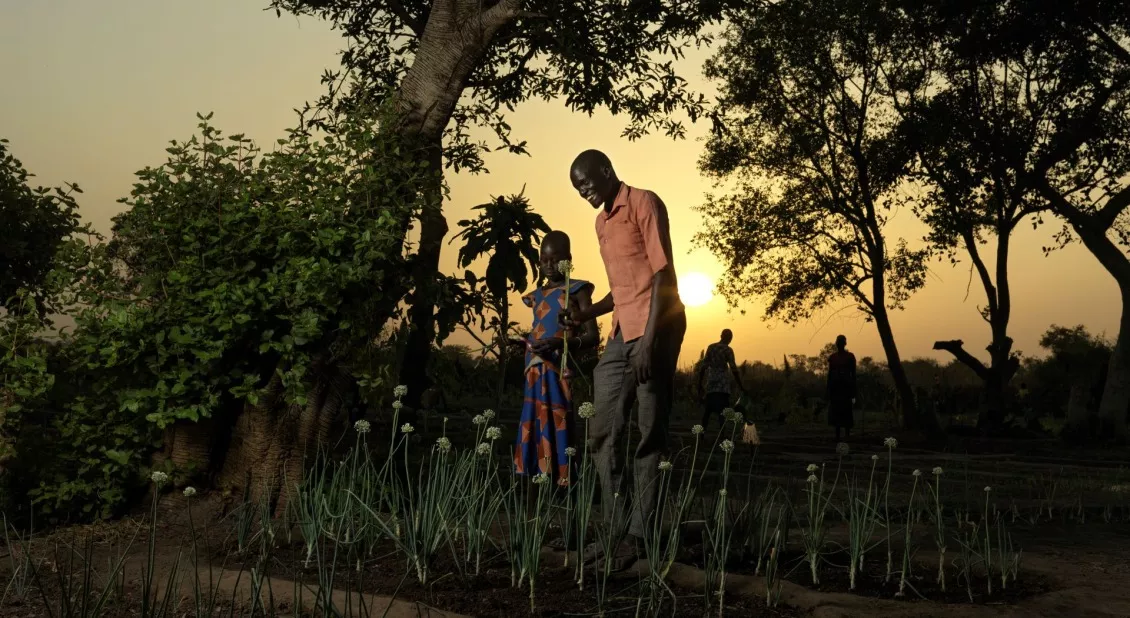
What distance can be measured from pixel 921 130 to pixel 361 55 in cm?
1306

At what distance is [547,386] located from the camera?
757 cm

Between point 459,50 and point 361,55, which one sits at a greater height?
point 361,55

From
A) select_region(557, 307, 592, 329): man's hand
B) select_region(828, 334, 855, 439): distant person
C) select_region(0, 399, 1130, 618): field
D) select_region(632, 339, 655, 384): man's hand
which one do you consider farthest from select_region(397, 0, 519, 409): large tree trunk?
select_region(828, 334, 855, 439): distant person

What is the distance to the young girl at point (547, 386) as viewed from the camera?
7348 mm

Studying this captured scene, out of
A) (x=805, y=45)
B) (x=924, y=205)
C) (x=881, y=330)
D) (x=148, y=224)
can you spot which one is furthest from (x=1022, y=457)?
(x=148, y=224)

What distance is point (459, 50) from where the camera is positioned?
361 inches

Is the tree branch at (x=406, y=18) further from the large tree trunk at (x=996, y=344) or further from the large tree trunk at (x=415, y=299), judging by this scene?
the large tree trunk at (x=996, y=344)

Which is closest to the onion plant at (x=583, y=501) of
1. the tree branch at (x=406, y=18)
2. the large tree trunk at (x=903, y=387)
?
the tree branch at (x=406, y=18)

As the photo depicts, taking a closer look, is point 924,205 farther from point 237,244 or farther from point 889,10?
point 237,244

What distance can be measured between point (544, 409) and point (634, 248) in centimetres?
234

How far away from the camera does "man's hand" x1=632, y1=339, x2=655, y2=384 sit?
522cm

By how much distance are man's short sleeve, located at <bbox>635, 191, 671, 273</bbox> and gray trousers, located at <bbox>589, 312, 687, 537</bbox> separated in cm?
30

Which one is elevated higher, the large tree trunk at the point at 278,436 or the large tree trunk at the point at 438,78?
the large tree trunk at the point at 438,78

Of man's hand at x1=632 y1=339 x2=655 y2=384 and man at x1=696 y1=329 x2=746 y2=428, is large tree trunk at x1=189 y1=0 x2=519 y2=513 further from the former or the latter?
man at x1=696 y1=329 x2=746 y2=428
